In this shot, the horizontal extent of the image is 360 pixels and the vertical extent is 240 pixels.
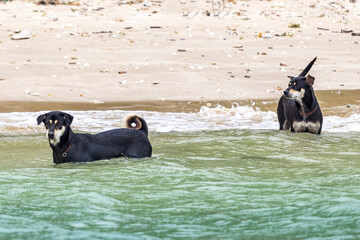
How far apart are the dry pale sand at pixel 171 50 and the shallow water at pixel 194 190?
381cm

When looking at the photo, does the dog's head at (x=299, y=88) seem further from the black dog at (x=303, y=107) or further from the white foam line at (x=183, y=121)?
the white foam line at (x=183, y=121)

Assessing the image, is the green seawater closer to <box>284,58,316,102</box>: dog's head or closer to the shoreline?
<box>284,58,316,102</box>: dog's head

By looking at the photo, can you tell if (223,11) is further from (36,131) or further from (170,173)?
(170,173)

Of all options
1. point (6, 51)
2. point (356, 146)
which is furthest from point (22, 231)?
point (6, 51)

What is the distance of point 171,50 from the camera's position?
18.2 metres

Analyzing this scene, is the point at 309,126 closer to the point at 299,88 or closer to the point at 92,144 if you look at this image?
the point at 299,88

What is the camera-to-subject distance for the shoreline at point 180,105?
13.3 m

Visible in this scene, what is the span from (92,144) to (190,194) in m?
2.28

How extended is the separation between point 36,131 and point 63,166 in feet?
11.3

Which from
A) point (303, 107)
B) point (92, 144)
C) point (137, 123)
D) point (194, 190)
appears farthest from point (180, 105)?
point (194, 190)

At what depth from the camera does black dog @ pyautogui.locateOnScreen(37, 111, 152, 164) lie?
27.8ft

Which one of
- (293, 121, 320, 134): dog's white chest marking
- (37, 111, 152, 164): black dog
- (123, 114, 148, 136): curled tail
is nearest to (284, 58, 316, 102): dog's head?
(293, 121, 320, 134): dog's white chest marking

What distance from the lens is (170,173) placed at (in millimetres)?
7961

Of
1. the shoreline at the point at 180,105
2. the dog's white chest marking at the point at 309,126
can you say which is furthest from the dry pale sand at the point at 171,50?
the dog's white chest marking at the point at 309,126
